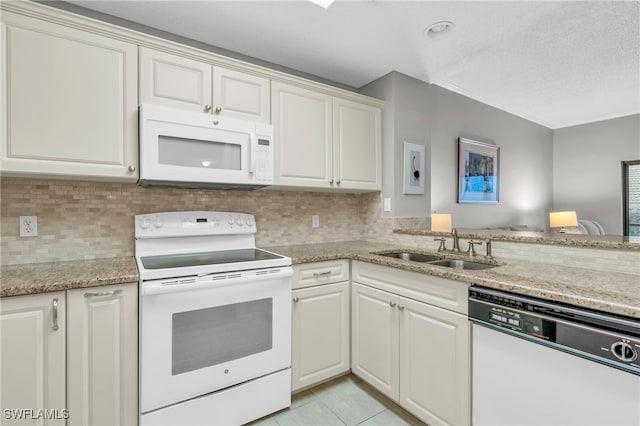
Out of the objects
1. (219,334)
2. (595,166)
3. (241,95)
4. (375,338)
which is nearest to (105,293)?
(219,334)

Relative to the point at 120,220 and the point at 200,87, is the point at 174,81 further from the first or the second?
the point at 120,220

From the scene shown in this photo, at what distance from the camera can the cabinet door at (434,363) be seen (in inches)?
54.2

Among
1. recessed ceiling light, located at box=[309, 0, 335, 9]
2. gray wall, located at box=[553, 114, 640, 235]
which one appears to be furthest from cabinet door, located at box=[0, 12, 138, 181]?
gray wall, located at box=[553, 114, 640, 235]

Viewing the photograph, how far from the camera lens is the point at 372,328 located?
1.89 m

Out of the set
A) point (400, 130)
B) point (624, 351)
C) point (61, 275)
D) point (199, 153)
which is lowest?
point (624, 351)

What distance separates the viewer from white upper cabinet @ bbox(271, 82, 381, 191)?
2.11 meters

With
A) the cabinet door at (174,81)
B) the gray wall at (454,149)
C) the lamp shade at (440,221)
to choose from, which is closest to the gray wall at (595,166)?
the gray wall at (454,149)

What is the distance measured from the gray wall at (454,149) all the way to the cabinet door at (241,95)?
1.11 meters

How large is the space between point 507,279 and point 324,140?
1523 mm

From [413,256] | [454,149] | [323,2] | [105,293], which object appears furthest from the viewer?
[454,149]

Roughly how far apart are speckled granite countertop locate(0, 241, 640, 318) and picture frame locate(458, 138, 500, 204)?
1.98 metres

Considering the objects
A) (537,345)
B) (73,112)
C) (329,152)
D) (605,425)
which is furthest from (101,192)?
(605,425)

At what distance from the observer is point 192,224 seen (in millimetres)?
1998

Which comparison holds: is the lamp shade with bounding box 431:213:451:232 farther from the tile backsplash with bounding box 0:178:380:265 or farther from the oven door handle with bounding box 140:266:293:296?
the oven door handle with bounding box 140:266:293:296
